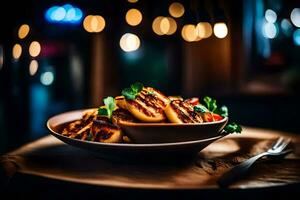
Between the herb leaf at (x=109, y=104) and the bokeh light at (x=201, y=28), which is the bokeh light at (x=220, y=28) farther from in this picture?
the herb leaf at (x=109, y=104)

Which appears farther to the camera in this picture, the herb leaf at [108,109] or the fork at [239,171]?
the herb leaf at [108,109]

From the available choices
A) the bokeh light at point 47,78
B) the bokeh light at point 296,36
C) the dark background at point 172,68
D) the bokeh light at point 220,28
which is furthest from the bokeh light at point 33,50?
the bokeh light at point 296,36

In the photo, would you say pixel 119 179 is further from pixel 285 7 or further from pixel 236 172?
pixel 285 7

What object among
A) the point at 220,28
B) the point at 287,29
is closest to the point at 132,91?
the point at 220,28

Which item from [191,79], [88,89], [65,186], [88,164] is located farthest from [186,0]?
[88,89]

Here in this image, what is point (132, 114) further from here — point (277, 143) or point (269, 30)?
point (269, 30)
